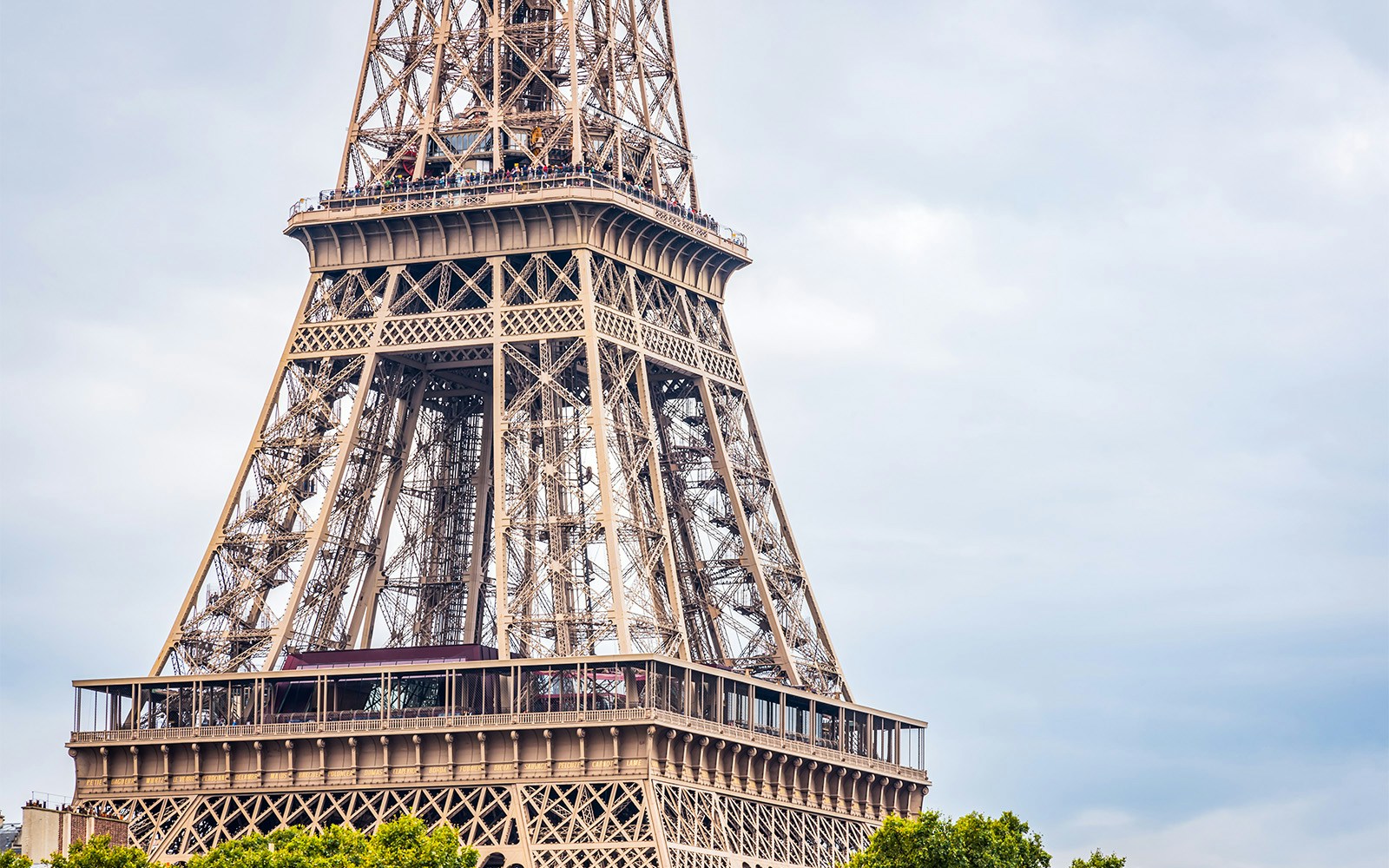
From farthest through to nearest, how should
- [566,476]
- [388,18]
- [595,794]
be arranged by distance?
[388,18], [566,476], [595,794]

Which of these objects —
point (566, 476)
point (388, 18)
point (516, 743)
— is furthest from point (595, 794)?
point (388, 18)

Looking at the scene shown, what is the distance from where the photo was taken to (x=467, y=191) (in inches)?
5113

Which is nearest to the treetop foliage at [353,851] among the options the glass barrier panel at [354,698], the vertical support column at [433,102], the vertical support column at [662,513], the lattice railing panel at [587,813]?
the lattice railing panel at [587,813]

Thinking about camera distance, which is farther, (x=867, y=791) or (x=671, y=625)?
(x=867, y=791)

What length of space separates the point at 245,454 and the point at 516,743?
17114mm

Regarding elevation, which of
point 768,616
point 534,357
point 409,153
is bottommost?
point 768,616

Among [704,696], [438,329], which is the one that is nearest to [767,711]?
[704,696]

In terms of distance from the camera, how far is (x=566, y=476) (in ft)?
413

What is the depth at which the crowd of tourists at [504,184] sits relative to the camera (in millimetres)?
129125

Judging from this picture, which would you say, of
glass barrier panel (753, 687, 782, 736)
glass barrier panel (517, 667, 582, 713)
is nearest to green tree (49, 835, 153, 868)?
glass barrier panel (517, 667, 582, 713)

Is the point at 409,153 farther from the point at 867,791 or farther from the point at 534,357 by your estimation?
the point at 867,791

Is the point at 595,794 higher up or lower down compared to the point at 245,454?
lower down

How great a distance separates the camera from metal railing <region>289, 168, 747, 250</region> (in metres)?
129

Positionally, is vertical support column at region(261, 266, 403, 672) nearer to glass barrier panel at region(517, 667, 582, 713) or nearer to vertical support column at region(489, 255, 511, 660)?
vertical support column at region(489, 255, 511, 660)
